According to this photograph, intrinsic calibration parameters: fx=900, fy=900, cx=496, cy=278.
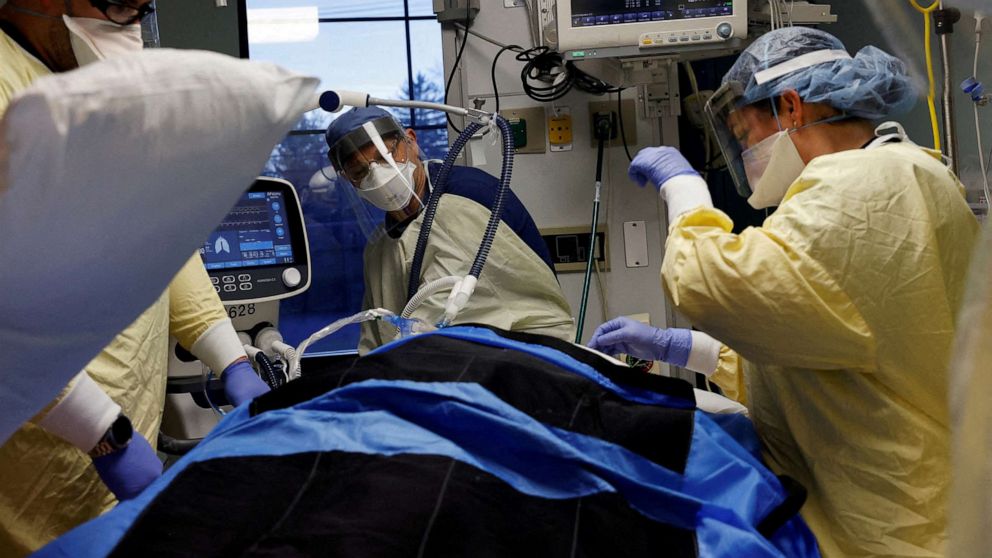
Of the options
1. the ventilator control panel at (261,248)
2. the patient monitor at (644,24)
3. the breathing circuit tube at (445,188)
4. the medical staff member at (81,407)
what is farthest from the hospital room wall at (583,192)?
the medical staff member at (81,407)

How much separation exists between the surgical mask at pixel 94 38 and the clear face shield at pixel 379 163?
3.15 ft

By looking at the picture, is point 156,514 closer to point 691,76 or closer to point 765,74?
point 765,74

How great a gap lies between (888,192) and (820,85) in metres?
0.34

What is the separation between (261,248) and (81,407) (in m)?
1.23

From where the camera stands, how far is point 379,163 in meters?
2.47

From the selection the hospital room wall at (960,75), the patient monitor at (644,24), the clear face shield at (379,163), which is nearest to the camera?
the hospital room wall at (960,75)

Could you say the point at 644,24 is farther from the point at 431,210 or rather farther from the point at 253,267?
the point at 253,267

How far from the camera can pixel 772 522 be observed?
119cm

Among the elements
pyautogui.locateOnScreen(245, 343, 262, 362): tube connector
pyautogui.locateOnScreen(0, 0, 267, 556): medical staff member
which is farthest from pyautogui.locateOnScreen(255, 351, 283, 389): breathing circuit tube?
pyautogui.locateOnScreen(0, 0, 267, 556): medical staff member

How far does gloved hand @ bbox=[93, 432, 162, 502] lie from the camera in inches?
52.9

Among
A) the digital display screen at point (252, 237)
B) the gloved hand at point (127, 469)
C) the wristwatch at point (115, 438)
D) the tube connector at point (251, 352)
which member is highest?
the digital display screen at point (252, 237)

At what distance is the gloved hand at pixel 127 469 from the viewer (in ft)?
4.41

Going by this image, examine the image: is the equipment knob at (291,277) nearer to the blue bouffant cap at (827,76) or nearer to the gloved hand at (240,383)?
the gloved hand at (240,383)

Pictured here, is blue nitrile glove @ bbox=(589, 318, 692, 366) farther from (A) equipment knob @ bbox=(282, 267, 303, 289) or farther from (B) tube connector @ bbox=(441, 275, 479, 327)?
(A) equipment knob @ bbox=(282, 267, 303, 289)
